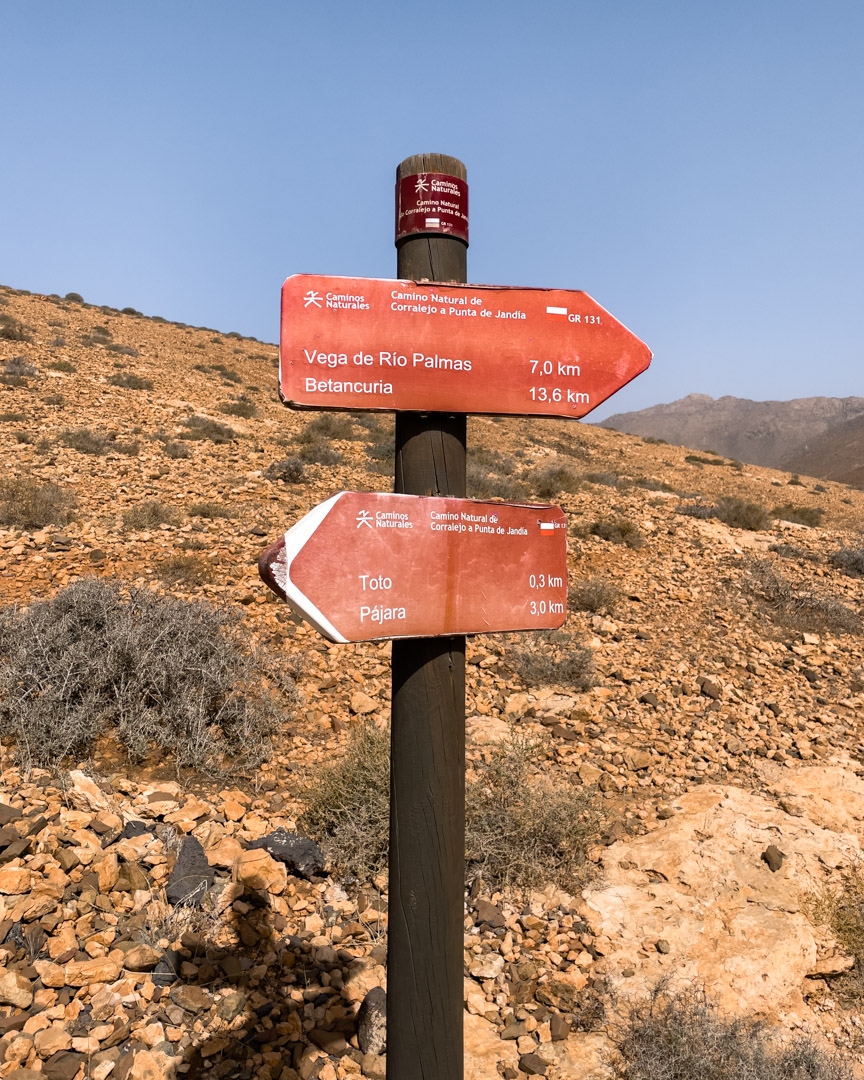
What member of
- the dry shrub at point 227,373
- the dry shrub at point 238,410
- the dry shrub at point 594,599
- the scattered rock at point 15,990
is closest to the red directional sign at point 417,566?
the scattered rock at point 15,990

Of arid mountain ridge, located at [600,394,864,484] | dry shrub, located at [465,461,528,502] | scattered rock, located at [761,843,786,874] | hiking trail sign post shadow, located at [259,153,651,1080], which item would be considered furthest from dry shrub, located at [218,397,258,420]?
arid mountain ridge, located at [600,394,864,484]

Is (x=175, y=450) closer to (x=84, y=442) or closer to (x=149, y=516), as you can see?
(x=84, y=442)

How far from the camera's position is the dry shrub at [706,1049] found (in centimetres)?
239

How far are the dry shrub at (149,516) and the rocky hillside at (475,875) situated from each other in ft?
0.11

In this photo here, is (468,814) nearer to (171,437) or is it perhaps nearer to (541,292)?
(541,292)

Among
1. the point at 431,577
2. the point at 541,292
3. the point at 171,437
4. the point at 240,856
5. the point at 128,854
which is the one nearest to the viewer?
the point at 431,577

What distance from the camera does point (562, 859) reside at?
3529 mm

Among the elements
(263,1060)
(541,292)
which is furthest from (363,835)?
(541,292)

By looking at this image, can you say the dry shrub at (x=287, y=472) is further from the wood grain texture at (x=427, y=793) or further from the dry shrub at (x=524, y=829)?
the wood grain texture at (x=427, y=793)

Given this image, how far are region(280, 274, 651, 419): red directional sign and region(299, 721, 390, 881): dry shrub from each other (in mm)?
2569

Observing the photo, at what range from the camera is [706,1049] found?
8.08ft

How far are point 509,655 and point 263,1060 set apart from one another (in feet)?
12.0

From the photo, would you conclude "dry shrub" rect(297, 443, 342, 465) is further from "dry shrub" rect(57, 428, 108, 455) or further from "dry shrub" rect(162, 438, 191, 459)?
"dry shrub" rect(57, 428, 108, 455)

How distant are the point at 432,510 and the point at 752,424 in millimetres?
97832
